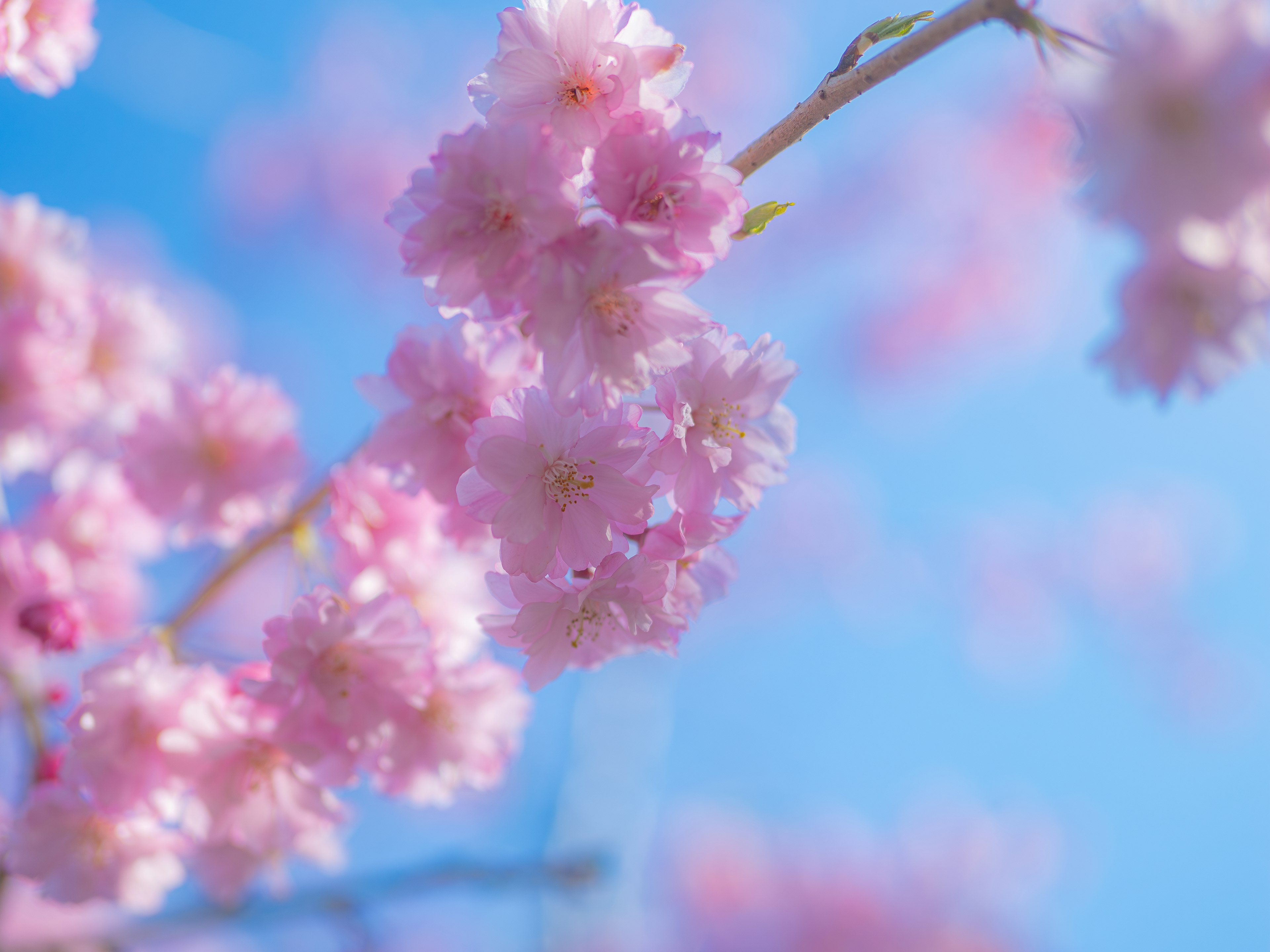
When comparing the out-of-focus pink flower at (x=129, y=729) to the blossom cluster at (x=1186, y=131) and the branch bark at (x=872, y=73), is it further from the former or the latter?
the blossom cluster at (x=1186, y=131)

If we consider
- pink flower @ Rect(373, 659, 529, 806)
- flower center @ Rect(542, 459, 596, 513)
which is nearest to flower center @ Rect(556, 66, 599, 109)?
flower center @ Rect(542, 459, 596, 513)

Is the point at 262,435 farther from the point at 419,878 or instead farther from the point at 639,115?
the point at 639,115

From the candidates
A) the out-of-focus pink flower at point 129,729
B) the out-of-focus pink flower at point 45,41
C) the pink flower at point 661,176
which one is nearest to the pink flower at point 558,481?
the pink flower at point 661,176

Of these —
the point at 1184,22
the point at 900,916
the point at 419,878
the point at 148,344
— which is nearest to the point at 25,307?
the point at 148,344

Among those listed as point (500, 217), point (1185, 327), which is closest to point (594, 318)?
point (500, 217)

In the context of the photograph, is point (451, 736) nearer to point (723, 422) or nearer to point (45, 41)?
point (723, 422)

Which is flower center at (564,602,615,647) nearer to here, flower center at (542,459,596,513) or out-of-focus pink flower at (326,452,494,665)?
flower center at (542,459,596,513)
